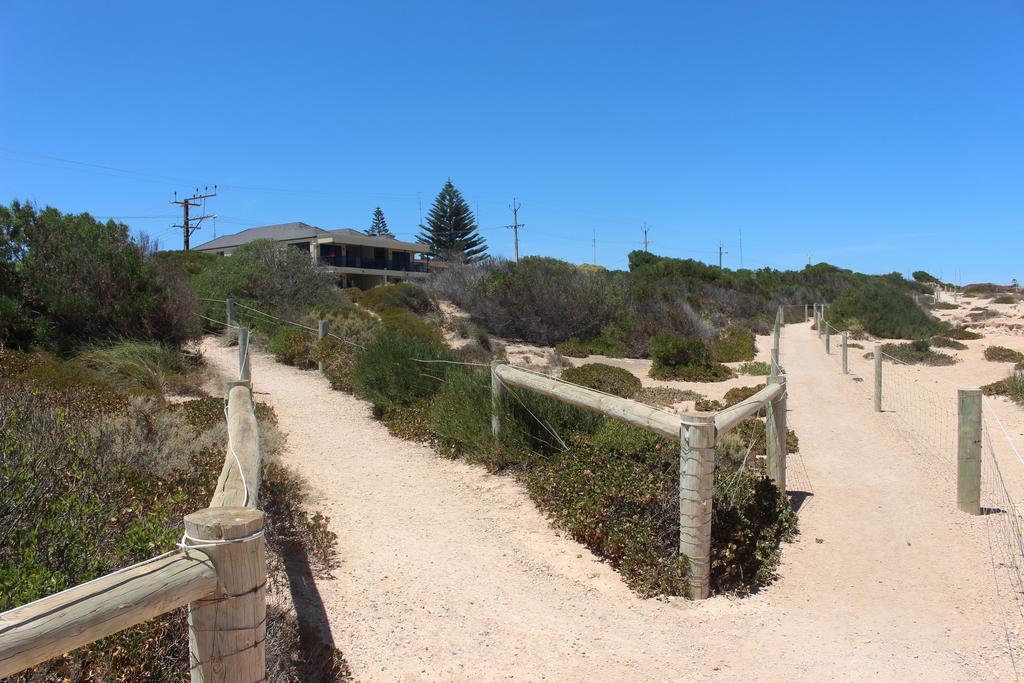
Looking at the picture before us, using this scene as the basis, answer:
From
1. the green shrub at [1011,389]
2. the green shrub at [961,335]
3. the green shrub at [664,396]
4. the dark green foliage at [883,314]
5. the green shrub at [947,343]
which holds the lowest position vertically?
the green shrub at [664,396]

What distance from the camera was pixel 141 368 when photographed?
10305 mm

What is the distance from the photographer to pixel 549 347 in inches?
891

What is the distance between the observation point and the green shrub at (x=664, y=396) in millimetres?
12627

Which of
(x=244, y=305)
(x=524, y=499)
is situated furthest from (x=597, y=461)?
(x=244, y=305)

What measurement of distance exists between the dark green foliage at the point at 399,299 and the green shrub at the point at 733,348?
9978mm

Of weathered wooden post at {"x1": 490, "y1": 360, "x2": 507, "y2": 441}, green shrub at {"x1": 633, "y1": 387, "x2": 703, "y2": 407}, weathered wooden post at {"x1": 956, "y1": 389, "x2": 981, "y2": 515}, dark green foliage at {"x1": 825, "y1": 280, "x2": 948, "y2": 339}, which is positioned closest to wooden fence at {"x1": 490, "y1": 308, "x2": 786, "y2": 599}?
weathered wooden post at {"x1": 490, "y1": 360, "x2": 507, "y2": 441}

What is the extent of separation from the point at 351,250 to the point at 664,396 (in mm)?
38779

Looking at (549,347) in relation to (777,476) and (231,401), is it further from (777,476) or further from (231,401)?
(231,401)

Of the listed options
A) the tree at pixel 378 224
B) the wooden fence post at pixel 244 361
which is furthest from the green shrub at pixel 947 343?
Answer: the tree at pixel 378 224

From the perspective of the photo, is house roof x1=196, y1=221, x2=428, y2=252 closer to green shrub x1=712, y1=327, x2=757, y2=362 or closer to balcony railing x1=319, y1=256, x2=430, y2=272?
balcony railing x1=319, y1=256, x2=430, y2=272

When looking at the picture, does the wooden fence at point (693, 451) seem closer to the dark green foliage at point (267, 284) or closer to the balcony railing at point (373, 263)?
the dark green foliage at point (267, 284)

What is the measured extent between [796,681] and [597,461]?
2495 mm

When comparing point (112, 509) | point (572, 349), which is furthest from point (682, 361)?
point (112, 509)

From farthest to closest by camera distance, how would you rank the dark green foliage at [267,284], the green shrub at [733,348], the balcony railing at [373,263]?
the balcony railing at [373,263] → the green shrub at [733,348] → the dark green foliage at [267,284]
